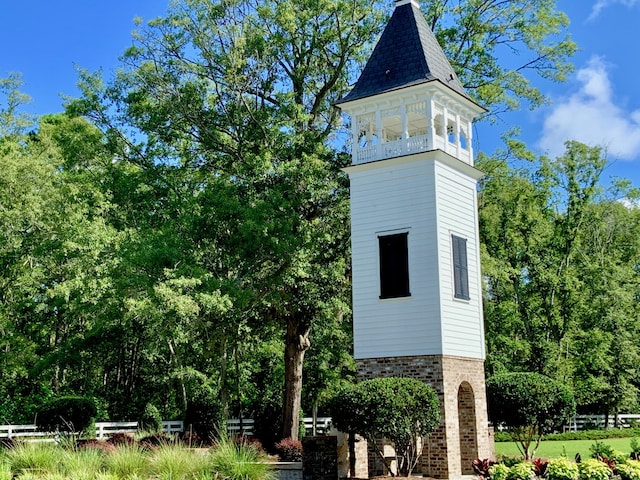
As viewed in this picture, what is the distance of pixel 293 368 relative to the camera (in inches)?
1053

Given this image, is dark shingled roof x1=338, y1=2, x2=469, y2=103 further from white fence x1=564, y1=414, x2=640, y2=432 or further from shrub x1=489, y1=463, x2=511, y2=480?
white fence x1=564, y1=414, x2=640, y2=432

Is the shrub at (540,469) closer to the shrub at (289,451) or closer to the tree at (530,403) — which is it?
the tree at (530,403)

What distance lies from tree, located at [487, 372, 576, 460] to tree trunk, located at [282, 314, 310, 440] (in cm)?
885

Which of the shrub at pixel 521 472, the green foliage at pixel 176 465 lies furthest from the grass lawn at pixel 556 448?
the green foliage at pixel 176 465

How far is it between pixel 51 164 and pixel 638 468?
26.6 meters

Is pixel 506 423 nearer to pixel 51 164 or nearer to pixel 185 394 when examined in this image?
pixel 185 394

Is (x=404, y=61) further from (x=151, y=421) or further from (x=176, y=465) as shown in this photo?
(x=151, y=421)

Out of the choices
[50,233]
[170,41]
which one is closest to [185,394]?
[50,233]

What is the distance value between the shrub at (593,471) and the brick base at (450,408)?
143 inches

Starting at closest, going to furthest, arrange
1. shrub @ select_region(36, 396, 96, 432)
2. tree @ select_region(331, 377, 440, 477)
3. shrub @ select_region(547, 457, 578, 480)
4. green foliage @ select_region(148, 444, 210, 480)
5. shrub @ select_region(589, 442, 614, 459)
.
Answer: green foliage @ select_region(148, 444, 210, 480) → shrub @ select_region(547, 457, 578, 480) → tree @ select_region(331, 377, 440, 477) → shrub @ select_region(589, 442, 614, 459) → shrub @ select_region(36, 396, 96, 432)

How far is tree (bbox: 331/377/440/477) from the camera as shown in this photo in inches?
642

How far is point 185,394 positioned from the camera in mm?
35844

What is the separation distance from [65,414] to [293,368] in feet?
25.4

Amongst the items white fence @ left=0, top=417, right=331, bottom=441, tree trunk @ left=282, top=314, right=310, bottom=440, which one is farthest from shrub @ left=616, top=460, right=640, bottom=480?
white fence @ left=0, top=417, right=331, bottom=441
